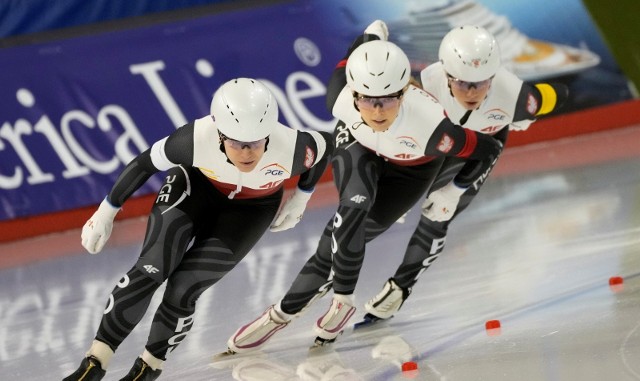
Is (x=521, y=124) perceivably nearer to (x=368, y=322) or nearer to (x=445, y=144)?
(x=445, y=144)

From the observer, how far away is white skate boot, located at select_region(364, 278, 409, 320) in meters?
5.79

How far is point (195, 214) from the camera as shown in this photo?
4.90m

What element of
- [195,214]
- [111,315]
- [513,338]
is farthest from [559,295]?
[111,315]

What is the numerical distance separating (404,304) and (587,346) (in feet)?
5.23

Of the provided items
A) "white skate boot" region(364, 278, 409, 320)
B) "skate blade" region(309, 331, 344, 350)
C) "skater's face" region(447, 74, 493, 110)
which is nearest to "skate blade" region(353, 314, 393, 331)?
"white skate boot" region(364, 278, 409, 320)

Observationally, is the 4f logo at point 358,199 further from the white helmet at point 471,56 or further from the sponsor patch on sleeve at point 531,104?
the sponsor patch on sleeve at point 531,104

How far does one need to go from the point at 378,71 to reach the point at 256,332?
4.64 ft

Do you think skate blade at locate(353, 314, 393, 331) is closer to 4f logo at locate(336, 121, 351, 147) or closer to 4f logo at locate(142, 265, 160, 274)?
4f logo at locate(336, 121, 351, 147)

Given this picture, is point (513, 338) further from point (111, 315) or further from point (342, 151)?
point (111, 315)

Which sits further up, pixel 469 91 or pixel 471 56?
pixel 471 56

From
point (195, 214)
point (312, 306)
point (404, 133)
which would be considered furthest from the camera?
point (312, 306)

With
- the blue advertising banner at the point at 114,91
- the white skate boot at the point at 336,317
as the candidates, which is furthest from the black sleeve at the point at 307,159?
the blue advertising banner at the point at 114,91

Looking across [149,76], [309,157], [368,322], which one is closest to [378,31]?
[309,157]

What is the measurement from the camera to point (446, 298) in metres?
5.97
